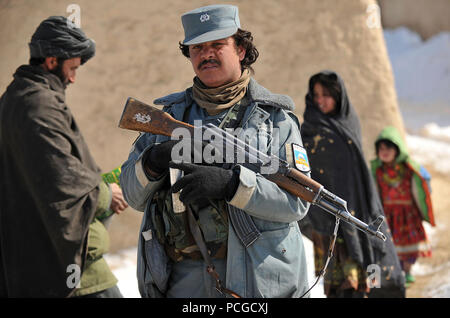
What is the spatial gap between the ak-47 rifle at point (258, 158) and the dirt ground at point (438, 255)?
363cm

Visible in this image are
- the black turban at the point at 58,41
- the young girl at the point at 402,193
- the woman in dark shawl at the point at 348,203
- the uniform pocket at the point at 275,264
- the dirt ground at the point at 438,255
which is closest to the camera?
the uniform pocket at the point at 275,264

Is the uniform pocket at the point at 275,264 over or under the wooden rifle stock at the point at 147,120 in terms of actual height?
under

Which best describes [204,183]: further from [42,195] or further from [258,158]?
[42,195]

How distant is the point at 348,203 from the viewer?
467 centimetres

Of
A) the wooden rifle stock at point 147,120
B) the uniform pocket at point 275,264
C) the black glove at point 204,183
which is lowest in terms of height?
the uniform pocket at point 275,264

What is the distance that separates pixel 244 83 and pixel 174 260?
0.73 meters

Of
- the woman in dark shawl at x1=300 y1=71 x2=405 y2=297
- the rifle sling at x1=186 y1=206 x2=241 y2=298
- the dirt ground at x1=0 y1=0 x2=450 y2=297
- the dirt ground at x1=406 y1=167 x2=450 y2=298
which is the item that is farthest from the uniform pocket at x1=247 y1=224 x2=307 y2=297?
the dirt ground at x1=0 y1=0 x2=450 y2=297

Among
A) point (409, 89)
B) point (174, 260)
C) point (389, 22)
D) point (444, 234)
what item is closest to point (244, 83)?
point (174, 260)

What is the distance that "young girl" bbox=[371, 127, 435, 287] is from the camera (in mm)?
6016

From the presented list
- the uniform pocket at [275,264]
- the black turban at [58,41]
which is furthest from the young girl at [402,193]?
the uniform pocket at [275,264]

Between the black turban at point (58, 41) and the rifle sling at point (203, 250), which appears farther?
the black turban at point (58, 41)

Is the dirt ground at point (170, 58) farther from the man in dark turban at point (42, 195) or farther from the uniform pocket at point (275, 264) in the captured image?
the uniform pocket at point (275, 264)

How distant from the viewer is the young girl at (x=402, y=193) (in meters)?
6.02
